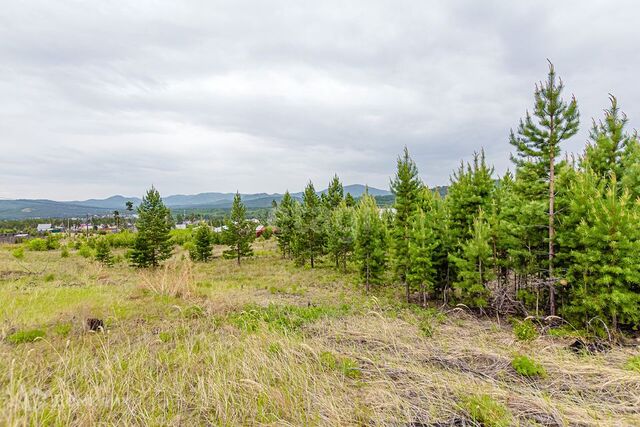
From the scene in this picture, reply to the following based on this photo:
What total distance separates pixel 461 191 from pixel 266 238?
1847 inches

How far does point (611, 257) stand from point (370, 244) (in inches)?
426

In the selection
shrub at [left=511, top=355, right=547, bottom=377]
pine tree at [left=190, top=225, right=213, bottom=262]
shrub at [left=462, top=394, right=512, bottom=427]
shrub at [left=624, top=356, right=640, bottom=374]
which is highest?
shrub at [left=462, top=394, right=512, bottom=427]

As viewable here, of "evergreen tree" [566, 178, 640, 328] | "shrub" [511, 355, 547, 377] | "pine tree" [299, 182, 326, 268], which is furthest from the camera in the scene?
"pine tree" [299, 182, 326, 268]

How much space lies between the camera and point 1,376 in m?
4.15

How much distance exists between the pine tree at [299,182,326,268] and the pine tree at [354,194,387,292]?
9.51 metres

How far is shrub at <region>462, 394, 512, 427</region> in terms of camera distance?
292 cm

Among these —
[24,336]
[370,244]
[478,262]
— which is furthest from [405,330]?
[370,244]

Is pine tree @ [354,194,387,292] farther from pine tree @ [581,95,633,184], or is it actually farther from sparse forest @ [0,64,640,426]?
pine tree @ [581,95,633,184]

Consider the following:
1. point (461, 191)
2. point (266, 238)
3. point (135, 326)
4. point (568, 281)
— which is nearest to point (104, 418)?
point (135, 326)

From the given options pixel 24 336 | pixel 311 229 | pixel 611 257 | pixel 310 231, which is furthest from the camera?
pixel 310 231

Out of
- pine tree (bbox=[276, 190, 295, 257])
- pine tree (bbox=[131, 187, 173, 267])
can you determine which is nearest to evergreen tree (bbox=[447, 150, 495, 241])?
pine tree (bbox=[276, 190, 295, 257])

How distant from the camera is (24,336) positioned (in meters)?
7.28

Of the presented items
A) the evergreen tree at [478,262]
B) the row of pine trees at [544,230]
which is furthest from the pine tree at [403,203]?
the evergreen tree at [478,262]

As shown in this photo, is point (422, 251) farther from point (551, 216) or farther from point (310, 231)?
point (310, 231)
